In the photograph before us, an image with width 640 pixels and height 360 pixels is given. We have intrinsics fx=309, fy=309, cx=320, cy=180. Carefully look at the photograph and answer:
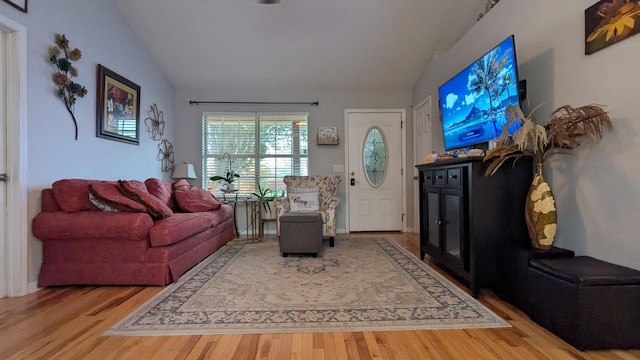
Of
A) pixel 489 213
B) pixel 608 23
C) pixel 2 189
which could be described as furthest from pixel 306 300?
pixel 608 23

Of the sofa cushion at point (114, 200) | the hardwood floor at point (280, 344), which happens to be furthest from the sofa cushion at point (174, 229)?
the hardwood floor at point (280, 344)

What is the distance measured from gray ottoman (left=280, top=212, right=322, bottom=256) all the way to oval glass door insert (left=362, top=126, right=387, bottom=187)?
1960 mm

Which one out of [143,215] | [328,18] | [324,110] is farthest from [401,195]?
[143,215]

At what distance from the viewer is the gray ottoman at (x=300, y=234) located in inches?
136

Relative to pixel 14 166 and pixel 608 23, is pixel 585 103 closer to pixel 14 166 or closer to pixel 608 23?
pixel 608 23

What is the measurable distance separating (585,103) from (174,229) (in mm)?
3165

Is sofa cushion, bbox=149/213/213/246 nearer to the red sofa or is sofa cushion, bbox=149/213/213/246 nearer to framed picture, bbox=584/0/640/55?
the red sofa

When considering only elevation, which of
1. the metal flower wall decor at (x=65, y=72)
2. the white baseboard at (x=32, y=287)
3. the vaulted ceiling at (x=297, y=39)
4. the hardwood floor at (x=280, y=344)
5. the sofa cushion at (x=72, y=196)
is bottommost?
the hardwood floor at (x=280, y=344)

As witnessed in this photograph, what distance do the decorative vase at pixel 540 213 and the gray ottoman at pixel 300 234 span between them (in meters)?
2.02

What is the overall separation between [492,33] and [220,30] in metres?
3.14

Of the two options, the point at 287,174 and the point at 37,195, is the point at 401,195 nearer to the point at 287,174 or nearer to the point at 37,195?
the point at 287,174

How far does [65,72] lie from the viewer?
2777 millimetres

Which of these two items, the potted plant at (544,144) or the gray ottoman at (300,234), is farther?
the gray ottoman at (300,234)

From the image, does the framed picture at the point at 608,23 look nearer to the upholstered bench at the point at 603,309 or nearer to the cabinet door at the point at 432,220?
Result: the upholstered bench at the point at 603,309
